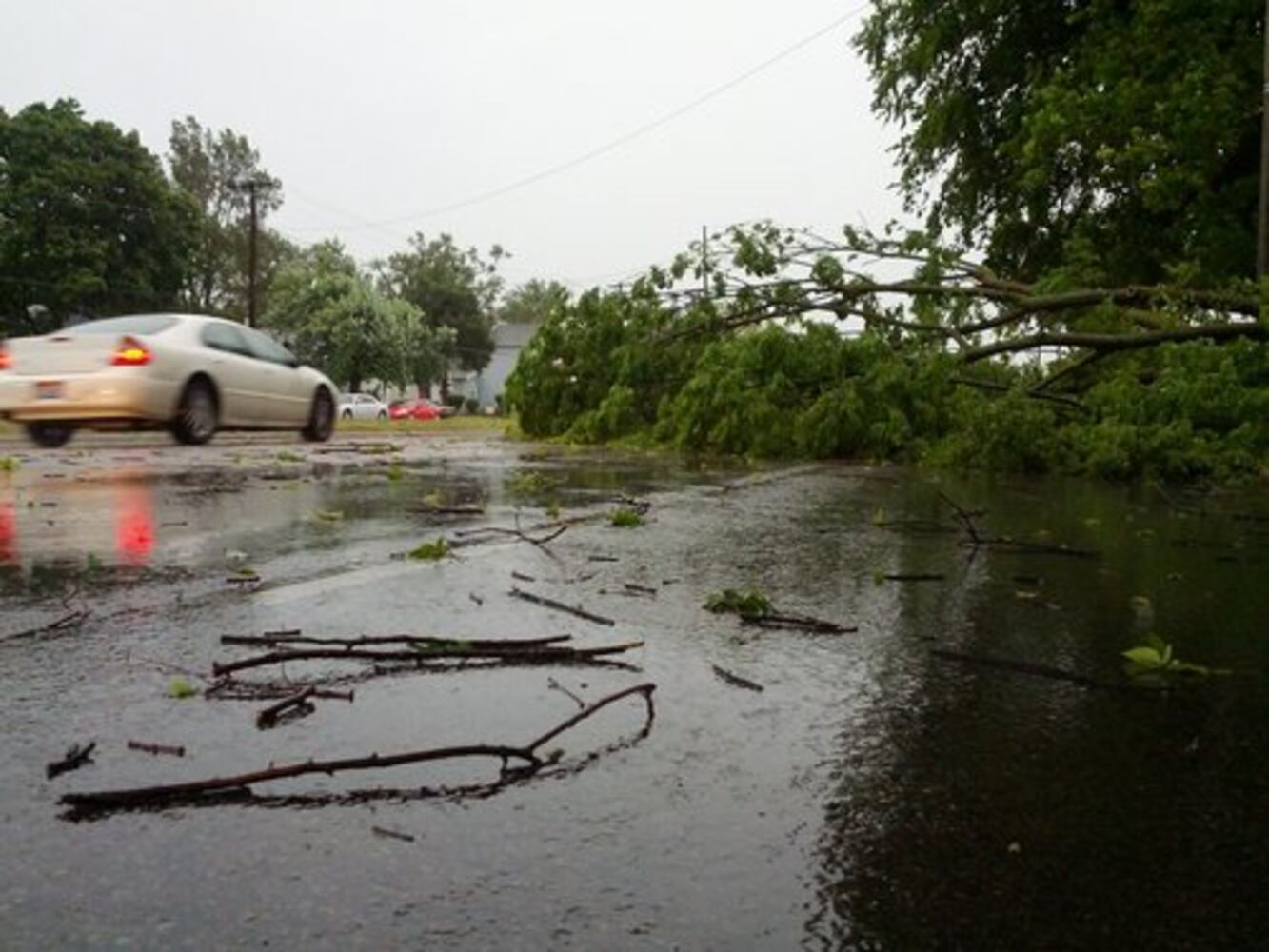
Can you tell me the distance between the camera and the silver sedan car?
11852mm

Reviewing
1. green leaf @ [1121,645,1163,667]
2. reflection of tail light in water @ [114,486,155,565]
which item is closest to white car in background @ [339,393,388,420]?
reflection of tail light in water @ [114,486,155,565]

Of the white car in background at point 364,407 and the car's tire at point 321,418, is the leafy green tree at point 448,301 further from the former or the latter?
the car's tire at point 321,418

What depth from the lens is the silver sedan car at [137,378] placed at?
11852mm

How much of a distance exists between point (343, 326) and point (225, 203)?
32.2 metres

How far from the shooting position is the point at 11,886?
152 centimetres

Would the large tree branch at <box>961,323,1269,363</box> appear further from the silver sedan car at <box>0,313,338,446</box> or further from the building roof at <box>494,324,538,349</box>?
the building roof at <box>494,324,538,349</box>

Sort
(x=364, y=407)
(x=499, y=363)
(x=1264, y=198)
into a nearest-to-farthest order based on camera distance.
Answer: (x=1264, y=198) → (x=364, y=407) → (x=499, y=363)

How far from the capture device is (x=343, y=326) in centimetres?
6319

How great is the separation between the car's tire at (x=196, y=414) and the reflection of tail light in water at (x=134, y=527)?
19.6 feet

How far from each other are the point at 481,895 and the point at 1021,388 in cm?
994

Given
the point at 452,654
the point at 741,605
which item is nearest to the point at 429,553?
the point at 741,605

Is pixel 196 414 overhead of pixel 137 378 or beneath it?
beneath

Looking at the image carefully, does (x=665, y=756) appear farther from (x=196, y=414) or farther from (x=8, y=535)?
(x=196, y=414)

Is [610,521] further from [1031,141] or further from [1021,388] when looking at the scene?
[1031,141]
